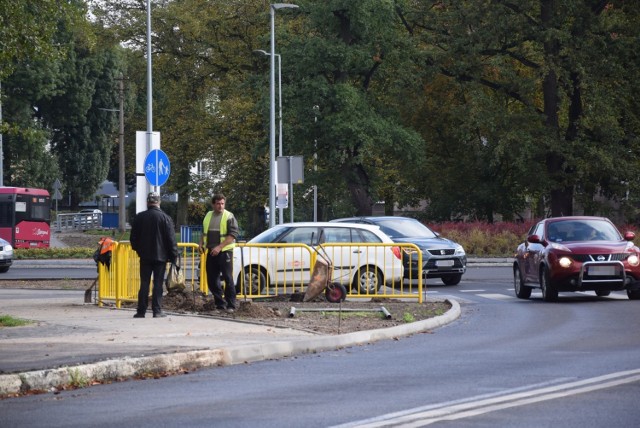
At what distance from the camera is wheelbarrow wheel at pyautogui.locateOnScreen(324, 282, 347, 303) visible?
2180cm

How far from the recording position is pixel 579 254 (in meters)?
22.8

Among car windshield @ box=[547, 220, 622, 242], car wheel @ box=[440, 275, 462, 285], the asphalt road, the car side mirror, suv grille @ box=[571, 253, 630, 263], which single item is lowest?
the asphalt road

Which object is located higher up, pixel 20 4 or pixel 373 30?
pixel 373 30

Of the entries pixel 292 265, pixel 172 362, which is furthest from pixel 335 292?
pixel 172 362

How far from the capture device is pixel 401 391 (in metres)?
10.6

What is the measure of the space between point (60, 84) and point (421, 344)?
2863 inches

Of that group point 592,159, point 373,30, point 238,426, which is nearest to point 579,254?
point 238,426

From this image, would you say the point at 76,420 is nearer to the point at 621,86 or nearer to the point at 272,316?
the point at 272,316

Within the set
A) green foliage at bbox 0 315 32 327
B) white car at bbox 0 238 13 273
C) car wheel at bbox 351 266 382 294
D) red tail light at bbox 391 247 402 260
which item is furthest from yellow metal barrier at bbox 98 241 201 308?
white car at bbox 0 238 13 273

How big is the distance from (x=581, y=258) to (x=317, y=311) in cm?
568

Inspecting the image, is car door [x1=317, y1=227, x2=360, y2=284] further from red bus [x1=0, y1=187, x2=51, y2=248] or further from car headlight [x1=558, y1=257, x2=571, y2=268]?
red bus [x1=0, y1=187, x2=51, y2=248]

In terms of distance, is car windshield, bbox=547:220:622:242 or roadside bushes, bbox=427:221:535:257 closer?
car windshield, bbox=547:220:622:242

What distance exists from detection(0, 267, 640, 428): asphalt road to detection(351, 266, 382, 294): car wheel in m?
6.90

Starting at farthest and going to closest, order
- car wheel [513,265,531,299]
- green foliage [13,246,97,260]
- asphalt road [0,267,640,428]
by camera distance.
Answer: green foliage [13,246,97,260] < car wheel [513,265,531,299] < asphalt road [0,267,640,428]
